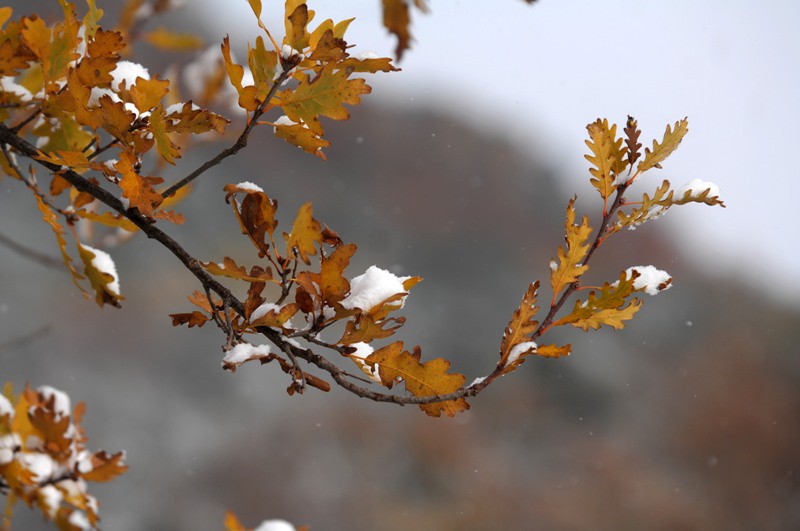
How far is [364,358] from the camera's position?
515 millimetres

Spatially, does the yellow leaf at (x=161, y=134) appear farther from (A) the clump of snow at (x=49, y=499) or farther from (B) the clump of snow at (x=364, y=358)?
(A) the clump of snow at (x=49, y=499)

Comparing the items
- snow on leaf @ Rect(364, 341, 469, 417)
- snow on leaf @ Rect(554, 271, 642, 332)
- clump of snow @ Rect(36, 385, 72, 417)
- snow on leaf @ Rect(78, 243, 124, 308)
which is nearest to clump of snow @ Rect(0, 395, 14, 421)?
clump of snow @ Rect(36, 385, 72, 417)

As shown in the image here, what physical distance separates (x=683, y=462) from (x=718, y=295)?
2.23 metres

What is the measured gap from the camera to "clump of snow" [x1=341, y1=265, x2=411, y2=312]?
50cm

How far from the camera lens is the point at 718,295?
796cm

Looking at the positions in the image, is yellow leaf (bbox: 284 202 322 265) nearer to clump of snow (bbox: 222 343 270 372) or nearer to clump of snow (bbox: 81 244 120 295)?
clump of snow (bbox: 222 343 270 372)

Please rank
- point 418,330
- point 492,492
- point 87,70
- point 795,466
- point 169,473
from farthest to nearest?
1. point 418,330
2. point 795,466
3. point 492,492
4. point 169,473
5. point 87,70

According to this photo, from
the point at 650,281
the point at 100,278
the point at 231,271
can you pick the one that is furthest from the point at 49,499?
the point at 650,281

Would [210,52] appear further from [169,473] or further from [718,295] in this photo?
[718,295]

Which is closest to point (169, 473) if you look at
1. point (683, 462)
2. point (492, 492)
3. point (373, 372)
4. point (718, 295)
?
point (492, 492)

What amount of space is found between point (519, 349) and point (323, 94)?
228mm

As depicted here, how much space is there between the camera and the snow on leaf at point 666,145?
1.72 feet

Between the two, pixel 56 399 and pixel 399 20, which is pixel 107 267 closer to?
pixel 56 399

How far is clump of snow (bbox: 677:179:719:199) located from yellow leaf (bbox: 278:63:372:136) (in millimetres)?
237
